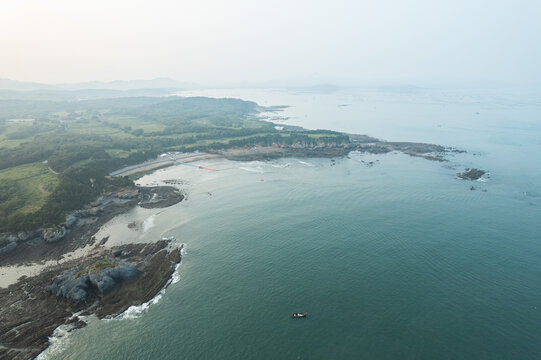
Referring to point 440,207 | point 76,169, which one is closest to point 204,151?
point 76,169

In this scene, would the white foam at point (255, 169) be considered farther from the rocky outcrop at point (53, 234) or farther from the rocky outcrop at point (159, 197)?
the rocky outcrop at point (53, 234)

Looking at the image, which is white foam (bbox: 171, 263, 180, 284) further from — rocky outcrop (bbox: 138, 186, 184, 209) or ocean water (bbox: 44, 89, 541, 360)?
rocky outcrop (bbox: 138, 186, 184, 209)

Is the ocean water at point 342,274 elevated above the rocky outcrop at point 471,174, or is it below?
below

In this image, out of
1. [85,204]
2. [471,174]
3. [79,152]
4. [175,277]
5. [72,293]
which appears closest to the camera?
[72,293]

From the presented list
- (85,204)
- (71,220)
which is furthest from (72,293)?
(85,204)

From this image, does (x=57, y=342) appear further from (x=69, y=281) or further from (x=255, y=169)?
(x=255, y=169)

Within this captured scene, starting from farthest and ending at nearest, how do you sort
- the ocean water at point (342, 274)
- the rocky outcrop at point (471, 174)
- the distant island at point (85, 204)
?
the rocky outcrop at point (471, 174) → the distant island at point (85, 204) → the ocean water at point (342, 274)

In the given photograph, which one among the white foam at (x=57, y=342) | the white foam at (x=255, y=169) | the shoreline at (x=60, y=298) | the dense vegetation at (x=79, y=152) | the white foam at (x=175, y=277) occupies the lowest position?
the white foam at (x=57, y=342)

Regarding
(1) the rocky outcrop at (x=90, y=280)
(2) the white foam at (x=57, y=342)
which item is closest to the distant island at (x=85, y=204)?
(1) the rocky outcrop at (x=90, y=280)
